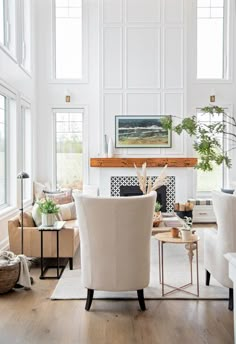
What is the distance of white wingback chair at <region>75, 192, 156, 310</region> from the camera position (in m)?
3.27

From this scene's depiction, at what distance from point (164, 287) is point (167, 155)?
410cm

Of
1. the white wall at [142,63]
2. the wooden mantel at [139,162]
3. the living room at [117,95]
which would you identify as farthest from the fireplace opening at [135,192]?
the wooden mantel at [139,162]

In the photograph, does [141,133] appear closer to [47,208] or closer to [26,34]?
[26,34]

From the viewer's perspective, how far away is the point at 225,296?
3729 mm

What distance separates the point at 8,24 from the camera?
6055mm

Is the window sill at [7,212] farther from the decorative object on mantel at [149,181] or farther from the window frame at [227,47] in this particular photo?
the window frame at [227,47]

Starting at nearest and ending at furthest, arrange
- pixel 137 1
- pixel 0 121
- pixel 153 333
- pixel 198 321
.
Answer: pixel 153 333 → pixel 198 321 → pixel 0 121 → pixel 137 1

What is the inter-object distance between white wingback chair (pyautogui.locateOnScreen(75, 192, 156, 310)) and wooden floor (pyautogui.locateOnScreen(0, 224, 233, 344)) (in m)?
0.18

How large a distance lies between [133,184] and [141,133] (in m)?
1.01

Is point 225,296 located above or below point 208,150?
below

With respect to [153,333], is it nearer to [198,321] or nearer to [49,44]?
[198,321]

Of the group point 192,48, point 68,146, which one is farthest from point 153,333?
point 192,48

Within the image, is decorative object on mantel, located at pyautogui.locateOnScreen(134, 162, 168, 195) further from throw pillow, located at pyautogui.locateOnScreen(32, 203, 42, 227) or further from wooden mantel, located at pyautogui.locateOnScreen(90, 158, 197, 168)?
wooden mantel, located at pyautogui.locateOnScreen(90, 158, 197, 168)

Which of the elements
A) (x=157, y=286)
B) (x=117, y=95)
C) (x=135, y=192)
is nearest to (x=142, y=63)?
(x=117, y=95)
